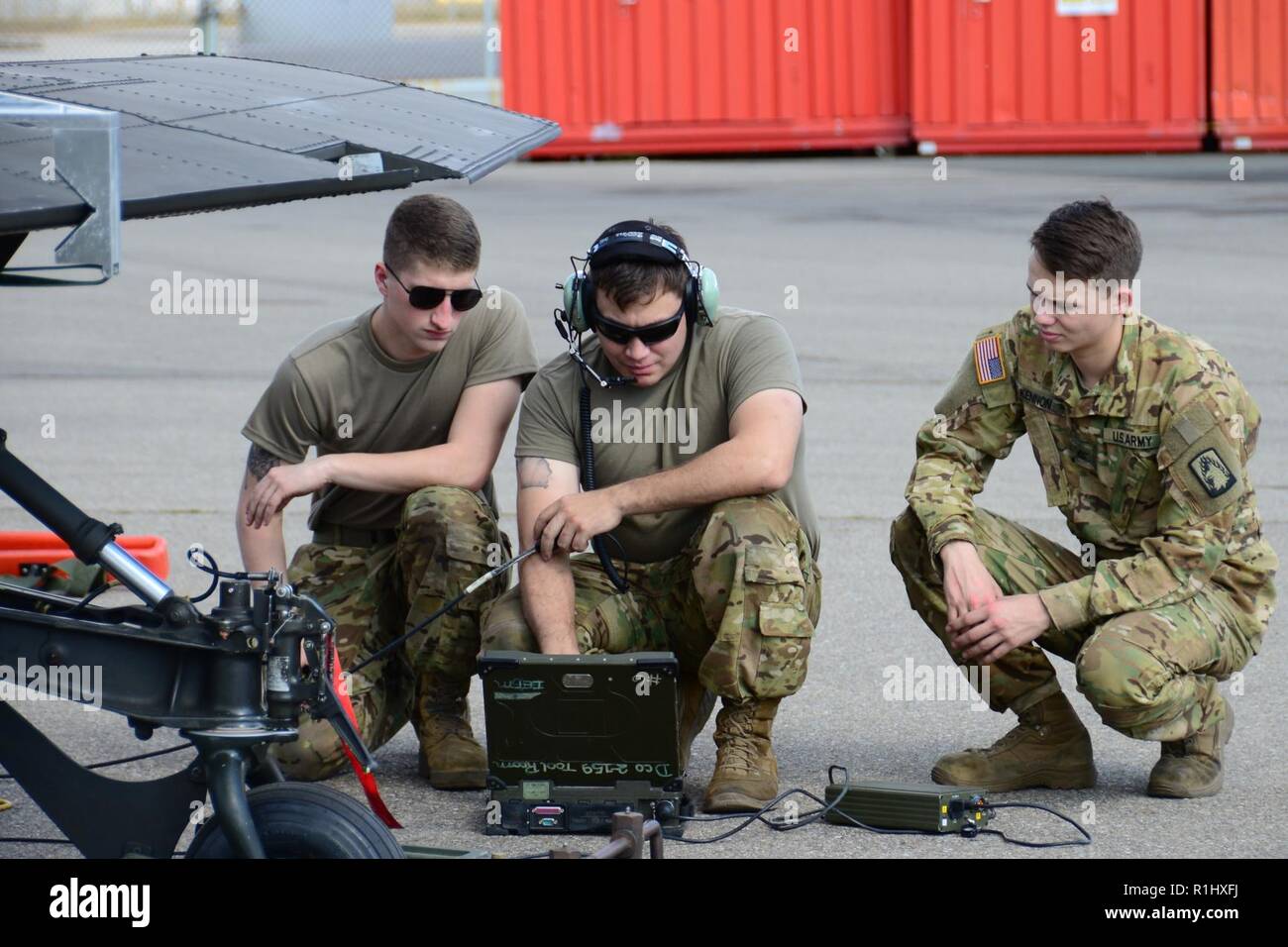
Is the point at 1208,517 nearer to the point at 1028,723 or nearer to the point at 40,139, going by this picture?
the point at 1028,723

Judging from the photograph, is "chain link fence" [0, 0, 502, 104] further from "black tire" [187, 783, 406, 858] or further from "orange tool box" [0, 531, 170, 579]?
"black tire" [187, 783, 406, 858]

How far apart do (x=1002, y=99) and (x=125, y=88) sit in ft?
59.9

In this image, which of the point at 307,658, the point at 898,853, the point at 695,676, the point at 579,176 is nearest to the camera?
the point at 307,658

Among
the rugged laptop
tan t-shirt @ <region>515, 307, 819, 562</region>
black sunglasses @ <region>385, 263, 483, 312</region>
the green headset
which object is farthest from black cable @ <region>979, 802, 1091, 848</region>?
black sunglasses @ <region>385, 263, 483, 312</region>

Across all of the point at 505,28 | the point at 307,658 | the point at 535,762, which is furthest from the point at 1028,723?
the point at 505,28

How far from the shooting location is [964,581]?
4.51 meters

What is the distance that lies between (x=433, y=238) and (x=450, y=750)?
1.31 m

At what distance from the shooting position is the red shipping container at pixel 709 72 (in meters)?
21.1

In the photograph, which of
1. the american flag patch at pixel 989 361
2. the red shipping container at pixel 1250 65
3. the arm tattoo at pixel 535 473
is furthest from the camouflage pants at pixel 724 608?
the red shipping container at pixel 1250 65

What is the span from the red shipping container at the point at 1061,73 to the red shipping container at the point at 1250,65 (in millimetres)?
199

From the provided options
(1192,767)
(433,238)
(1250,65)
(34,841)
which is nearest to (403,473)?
(433,238)

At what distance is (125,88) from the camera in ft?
12.1

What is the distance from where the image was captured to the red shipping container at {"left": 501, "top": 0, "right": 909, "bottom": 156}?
21.1 m

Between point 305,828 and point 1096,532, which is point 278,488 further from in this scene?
point 1096,532
